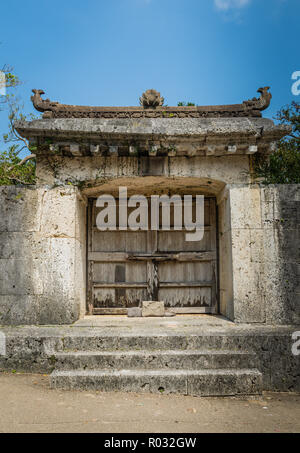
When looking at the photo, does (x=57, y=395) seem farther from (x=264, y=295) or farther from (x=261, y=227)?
(x=261, y=227)

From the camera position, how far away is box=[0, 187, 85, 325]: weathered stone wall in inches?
176

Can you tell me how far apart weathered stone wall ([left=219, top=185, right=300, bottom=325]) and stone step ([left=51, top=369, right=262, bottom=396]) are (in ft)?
3.47

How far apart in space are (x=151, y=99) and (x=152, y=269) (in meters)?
2.80

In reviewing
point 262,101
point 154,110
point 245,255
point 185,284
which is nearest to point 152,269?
point 185,284

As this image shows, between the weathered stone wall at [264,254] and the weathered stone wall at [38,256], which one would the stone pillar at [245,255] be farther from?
the weathered stone wall at [38,256]

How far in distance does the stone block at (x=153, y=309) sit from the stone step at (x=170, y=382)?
1.75 m

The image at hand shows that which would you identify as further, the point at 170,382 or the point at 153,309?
the point at 153,309

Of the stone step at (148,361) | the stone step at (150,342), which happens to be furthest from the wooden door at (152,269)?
the stone step at (148,361)

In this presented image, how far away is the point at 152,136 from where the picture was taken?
4.46 metres

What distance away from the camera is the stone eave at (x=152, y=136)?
4410 millimetres

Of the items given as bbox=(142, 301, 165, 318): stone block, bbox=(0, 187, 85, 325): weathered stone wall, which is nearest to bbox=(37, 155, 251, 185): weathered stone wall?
bbox=(0, 187, 85, 325): weathered stone wall

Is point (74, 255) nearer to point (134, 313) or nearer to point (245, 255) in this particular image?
point (134, 313)

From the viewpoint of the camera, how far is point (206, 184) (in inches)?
202
